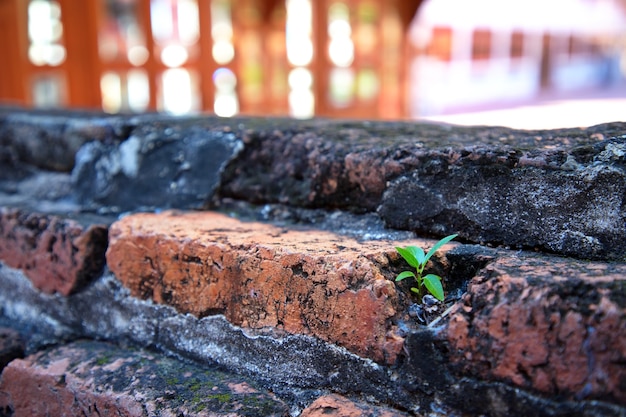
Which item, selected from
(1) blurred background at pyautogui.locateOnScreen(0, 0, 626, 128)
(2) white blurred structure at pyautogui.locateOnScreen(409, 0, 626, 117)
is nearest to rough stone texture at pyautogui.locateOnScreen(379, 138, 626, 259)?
(1) blurred background at pyautogui.locateOnScreen(0, 0, 626, 128)

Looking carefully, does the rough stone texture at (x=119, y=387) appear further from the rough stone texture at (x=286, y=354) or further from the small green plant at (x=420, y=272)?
the small green plant at (x=420, y=272)

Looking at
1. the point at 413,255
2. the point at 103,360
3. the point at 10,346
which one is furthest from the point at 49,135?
the point at 413,255

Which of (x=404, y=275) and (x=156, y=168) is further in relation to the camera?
(x=156, y=168)

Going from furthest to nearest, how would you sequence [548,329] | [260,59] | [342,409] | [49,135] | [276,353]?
[260,59], [49,135], [276,353], [342,409], [548,329]

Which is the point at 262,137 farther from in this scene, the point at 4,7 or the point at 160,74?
the point at 160,74

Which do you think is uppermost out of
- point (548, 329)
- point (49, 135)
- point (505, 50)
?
point (505, 50)

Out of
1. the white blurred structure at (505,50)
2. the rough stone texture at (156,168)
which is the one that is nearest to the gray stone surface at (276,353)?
the rough stone texture at (156,168)

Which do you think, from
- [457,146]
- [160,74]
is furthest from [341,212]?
[160,74]

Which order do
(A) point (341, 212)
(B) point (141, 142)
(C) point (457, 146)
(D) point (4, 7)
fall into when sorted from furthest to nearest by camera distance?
(D) point (4, 7) < (B) point (141, 142) < (A) point (341, 212) < (C) point (457, 146)

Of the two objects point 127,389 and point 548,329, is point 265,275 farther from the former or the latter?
point 548,329
